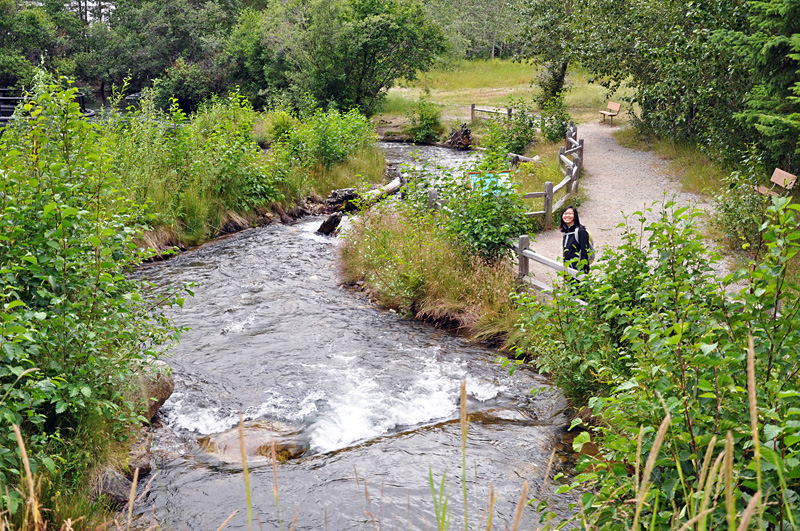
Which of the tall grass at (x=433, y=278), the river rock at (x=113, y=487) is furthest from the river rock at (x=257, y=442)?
the tall grass at (x=433, y=278)

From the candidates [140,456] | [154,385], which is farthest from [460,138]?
[140,456]

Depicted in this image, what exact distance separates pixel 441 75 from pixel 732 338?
155ft

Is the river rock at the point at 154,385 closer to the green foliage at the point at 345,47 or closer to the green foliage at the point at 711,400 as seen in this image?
the green foliage at the point at 711,400

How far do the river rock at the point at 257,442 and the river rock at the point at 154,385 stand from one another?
2.18ft

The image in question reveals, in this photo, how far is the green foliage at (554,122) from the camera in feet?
78.4

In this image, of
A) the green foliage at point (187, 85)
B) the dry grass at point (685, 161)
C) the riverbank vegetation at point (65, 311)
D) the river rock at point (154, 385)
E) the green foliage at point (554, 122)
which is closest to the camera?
the riverbank vegetation at point (65, 311)

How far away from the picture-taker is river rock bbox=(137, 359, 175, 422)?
660 cm

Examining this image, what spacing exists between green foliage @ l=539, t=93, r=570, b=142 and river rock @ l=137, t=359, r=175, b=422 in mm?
19515

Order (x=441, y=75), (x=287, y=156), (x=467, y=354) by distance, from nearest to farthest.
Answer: (x=467, y=354)
(x=287, y=156)
(x=441, y=75)

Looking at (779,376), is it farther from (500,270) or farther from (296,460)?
(500,270)

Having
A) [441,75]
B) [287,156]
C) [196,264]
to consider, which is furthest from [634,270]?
[441,75]

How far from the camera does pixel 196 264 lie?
1283 cm

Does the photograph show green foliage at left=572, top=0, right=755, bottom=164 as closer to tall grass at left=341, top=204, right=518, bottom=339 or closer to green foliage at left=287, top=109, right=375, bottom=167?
tall grass at left=341, top=204, right=518, bottom=339

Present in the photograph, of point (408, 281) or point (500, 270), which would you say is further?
point (408, 281)
